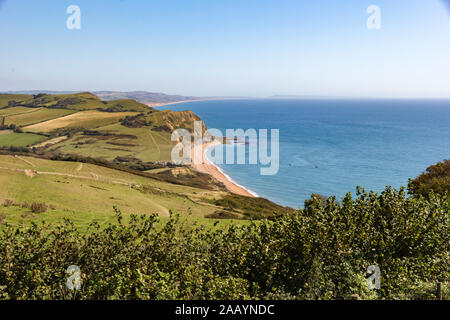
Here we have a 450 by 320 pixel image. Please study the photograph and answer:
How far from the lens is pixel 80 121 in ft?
555

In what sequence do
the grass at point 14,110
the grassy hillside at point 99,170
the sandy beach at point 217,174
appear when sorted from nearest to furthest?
the grassy hillside at point 99,170, the sandy beach at point 217,174, the grass at point 14,110

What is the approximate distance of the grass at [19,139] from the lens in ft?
399

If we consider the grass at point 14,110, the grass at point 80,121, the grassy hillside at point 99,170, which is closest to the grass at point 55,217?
the grassy hillside at point 99,170

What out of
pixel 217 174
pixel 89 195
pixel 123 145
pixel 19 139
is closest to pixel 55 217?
pixel 89 195

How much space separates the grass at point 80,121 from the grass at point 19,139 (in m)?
9.38

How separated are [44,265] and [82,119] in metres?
179

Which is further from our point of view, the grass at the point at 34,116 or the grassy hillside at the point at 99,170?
the grass at the point at 34,116

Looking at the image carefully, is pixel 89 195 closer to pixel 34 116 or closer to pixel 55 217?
pixel 55 217

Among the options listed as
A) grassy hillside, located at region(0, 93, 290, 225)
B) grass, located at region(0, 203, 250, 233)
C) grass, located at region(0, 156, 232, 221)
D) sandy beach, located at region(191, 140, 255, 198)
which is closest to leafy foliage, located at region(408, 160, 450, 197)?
grassy hillside, located at region(0, 93, 290, 225)

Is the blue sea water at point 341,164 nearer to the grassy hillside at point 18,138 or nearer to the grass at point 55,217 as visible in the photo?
the grass at point 55,217

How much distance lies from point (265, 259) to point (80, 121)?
582ft

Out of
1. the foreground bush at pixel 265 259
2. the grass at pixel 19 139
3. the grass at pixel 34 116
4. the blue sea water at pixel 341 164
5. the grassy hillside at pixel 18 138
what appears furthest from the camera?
the grass at pixel 34 116

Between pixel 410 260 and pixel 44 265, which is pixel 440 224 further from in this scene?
pixel 44 265

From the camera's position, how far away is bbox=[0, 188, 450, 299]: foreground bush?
410 inches
